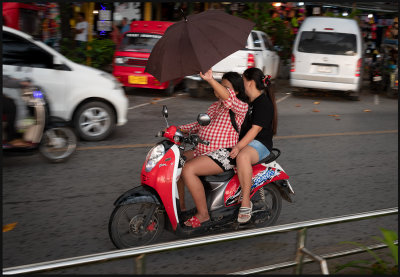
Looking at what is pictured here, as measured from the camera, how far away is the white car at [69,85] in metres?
7.25

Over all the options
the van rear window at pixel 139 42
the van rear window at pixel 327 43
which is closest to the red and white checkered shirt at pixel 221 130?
the van rear window at pixel 139 42

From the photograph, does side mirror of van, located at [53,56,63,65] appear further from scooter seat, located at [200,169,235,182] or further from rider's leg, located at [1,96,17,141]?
scooter seat, located at [200,169,235,182]

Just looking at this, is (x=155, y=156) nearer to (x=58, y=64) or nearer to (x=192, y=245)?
(x=192, y=245)

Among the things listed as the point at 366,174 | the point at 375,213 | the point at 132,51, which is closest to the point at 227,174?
the point at 375,213

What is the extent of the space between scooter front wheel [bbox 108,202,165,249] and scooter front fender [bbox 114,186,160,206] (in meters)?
0.04

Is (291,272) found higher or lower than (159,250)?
lower

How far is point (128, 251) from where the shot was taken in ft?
7.43

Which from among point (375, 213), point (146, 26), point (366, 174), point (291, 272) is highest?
point (146, 26)

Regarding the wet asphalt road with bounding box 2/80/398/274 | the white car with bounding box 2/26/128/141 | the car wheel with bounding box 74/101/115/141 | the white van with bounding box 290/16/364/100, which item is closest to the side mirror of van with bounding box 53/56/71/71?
the white car with bounding box 2/26/128/141

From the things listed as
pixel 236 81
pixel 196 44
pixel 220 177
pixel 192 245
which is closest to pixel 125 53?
A: pixel 236 81

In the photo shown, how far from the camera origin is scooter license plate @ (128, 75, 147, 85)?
39.1 feet

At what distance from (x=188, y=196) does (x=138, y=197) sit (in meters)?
1.68

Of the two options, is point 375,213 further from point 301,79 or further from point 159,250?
point 301,79

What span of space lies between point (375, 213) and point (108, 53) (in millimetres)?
12405
